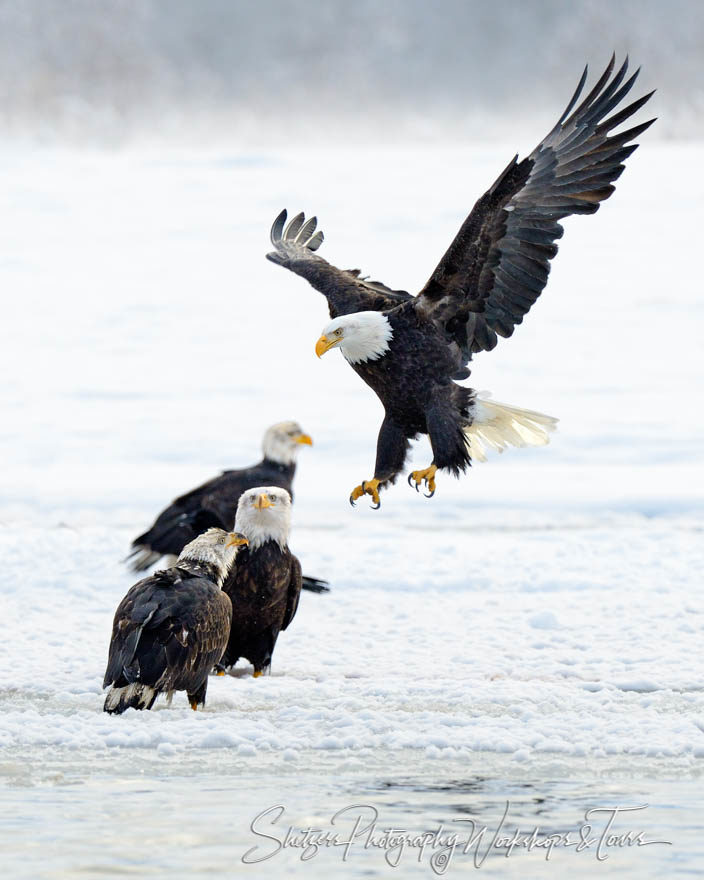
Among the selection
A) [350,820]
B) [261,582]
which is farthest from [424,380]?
[350,820]

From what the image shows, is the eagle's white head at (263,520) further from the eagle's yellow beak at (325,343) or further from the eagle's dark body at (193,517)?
the eagle's dark body at (193,517)

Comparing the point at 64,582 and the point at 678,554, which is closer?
the point at 64,582

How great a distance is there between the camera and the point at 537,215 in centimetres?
550

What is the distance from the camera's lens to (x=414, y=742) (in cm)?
405

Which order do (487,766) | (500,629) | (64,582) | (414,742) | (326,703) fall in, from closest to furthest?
(487,766) → (414,742) → (326,703) → (500,629) → (64,582)

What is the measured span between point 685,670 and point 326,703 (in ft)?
4.86

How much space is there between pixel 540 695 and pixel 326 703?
29.5 inches

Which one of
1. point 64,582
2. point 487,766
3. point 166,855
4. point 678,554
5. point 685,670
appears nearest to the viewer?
point 166,855

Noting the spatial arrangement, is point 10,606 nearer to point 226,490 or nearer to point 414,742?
point 226,490

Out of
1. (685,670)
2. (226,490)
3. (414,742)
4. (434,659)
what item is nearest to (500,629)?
(434,659)

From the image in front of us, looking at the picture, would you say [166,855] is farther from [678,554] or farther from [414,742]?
[678,554]

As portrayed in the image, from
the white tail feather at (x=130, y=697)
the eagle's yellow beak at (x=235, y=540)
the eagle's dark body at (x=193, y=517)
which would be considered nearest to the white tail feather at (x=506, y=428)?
the eagle's yellow beak at (x=235, y=540)

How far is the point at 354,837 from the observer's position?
306cm

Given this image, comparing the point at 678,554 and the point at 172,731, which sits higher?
the point at 678,554
